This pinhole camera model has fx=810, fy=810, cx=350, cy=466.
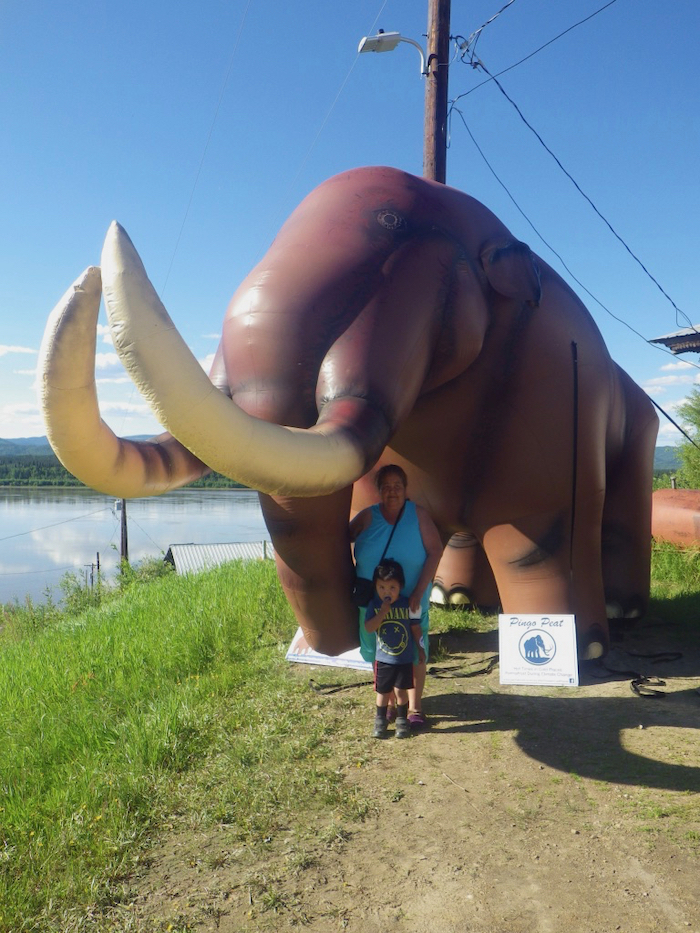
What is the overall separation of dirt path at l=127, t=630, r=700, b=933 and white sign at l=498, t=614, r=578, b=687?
7.7 inches

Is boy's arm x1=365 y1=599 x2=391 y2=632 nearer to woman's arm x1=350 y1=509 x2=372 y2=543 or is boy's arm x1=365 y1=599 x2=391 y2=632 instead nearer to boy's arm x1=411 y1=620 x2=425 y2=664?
boy's arm x1=411 y1=620 x2=425 y2=664

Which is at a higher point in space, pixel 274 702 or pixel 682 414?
pixel 682 414

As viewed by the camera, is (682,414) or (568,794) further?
(682,414)

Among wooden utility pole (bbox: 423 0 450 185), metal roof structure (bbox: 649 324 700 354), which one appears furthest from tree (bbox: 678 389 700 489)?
wooden utility pole (bbox: 423 0 450 185)

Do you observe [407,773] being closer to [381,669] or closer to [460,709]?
[381,669]

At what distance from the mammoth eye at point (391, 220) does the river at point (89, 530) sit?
12959 mm

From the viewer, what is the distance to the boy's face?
3.08 m

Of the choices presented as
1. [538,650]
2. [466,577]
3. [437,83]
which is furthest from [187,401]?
[437,83]

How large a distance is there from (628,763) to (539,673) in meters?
0.51

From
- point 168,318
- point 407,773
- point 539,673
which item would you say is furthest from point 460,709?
point 168,318

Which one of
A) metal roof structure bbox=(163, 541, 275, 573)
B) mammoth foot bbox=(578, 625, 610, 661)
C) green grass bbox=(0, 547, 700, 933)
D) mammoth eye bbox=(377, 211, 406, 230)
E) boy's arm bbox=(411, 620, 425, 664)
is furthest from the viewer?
metal roof structure bbox=(163, 541, 275, 573)

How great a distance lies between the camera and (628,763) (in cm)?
283

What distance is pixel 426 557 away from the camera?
3193 mm

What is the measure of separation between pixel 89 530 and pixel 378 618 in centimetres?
4996
